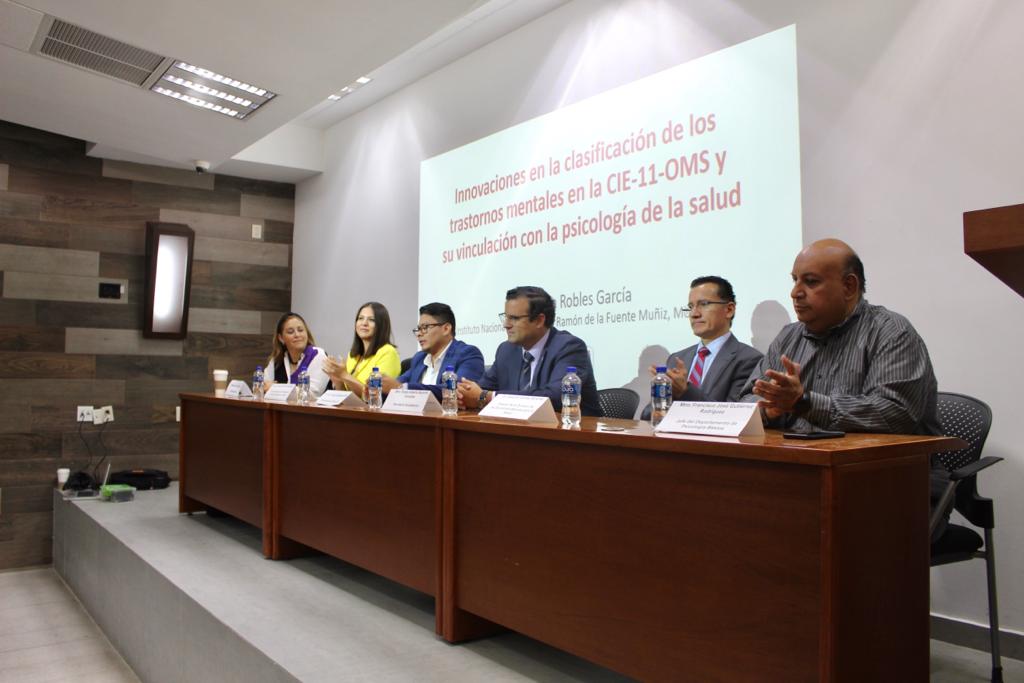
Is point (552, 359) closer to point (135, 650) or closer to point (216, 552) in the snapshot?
point (216, 552)

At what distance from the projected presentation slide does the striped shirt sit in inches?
34.8

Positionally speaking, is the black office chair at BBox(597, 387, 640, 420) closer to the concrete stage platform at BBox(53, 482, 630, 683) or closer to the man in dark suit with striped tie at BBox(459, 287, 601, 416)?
the man in dark suit with striped tie at BBox(459, 287, 601, 416)

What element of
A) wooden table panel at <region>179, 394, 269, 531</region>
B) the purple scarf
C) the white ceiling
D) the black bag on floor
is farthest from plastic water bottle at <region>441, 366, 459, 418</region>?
the black bag on floor

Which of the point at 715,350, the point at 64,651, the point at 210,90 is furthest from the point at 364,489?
the point at 210,90

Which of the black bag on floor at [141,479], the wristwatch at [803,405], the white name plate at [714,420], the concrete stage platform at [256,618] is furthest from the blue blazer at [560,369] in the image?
the black bag on floor at [141,479]

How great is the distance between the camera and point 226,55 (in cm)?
362

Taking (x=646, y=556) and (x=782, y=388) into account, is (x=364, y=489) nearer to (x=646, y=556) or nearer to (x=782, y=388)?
(x=646, y=556)

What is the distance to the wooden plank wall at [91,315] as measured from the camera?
16.9 feet

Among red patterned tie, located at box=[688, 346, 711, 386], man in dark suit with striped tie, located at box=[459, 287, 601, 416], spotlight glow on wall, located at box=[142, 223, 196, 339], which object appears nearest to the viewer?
man in dark suit with striped tie, located at box=[459, 287, 601, 416]

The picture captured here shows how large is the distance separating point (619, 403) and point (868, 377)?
4.64ft

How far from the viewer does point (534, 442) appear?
1709 mm

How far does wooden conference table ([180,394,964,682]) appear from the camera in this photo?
1164mm

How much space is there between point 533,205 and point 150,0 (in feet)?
6.48

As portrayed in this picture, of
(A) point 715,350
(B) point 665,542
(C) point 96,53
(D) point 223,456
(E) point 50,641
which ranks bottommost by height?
(E) point 50,641
